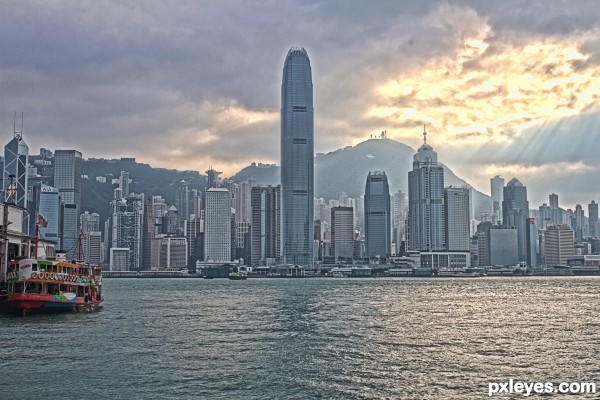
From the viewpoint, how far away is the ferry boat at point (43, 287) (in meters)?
65.2

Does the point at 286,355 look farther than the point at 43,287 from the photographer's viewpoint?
No

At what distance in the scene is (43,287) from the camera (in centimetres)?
6662

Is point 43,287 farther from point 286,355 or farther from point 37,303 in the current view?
point 286,355

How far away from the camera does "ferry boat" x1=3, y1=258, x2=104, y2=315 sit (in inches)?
2569

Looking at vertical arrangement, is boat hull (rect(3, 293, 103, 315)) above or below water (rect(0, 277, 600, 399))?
above

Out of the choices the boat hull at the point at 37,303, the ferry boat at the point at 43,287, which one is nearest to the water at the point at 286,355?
the boat hull at the point at 37,303

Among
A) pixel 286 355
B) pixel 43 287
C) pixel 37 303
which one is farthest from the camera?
pixel 43 287

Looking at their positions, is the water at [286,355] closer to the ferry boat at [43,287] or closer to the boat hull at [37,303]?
the boat hull at [37,303]

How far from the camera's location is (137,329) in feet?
189

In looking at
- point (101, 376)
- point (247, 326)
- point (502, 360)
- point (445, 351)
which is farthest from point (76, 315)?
point (502, 360)

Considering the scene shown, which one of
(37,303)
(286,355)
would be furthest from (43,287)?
(286,355)

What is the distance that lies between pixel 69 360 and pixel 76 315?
2960 centimetres

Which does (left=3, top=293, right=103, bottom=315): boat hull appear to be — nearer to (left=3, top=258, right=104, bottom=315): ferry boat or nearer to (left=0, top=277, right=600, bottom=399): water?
(left=3, top=258, right=104, bottom=315): ferry boat

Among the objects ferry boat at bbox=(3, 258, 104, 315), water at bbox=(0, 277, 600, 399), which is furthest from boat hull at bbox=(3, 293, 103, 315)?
water at bbox=(0, 277, 600, 399)
